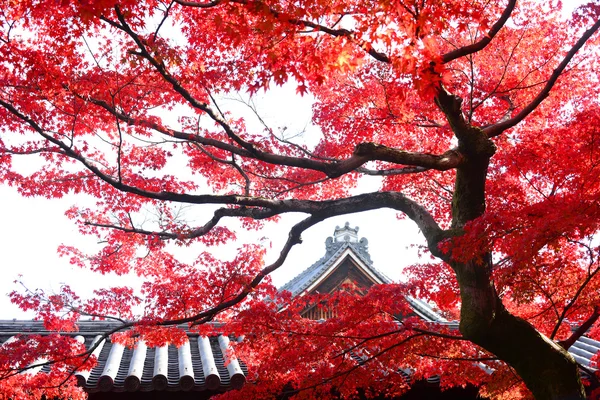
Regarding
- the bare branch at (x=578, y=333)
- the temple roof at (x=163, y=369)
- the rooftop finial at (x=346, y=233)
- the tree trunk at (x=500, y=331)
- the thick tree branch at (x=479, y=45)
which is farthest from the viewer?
the rooftop finial at (x=346, y=233)

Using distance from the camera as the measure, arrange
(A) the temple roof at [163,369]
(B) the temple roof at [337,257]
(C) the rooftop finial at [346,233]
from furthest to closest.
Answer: (C) the rooftop finial at [346,233] → (B) the temple roof at [337,257] → (A) the temple roof at [163,369]

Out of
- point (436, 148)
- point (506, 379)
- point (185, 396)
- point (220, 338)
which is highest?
point (436, 148)

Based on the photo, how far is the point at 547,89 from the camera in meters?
6.44

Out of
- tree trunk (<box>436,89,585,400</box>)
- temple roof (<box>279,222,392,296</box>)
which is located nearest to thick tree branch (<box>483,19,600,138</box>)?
tree trunk (<box>436,89,585,400</box>)

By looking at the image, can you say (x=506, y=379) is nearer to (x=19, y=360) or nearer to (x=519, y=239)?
(x=519, y=239)

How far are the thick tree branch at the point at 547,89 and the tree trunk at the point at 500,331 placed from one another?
0.49 meters

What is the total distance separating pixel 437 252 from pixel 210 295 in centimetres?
350

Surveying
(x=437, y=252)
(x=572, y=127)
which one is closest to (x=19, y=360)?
(x=437, y=252)

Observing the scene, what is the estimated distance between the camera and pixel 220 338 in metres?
11.2

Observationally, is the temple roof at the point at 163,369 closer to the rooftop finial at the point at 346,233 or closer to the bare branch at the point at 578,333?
the bare branch at the point at 578,333

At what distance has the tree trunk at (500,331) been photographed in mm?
6355

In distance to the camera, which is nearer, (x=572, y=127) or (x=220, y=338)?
(x=572, y=127)

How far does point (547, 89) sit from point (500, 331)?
2982 mm

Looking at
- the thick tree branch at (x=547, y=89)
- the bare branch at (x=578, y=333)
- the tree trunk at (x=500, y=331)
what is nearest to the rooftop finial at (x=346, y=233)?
the bare branch at (x=578, y=333)
